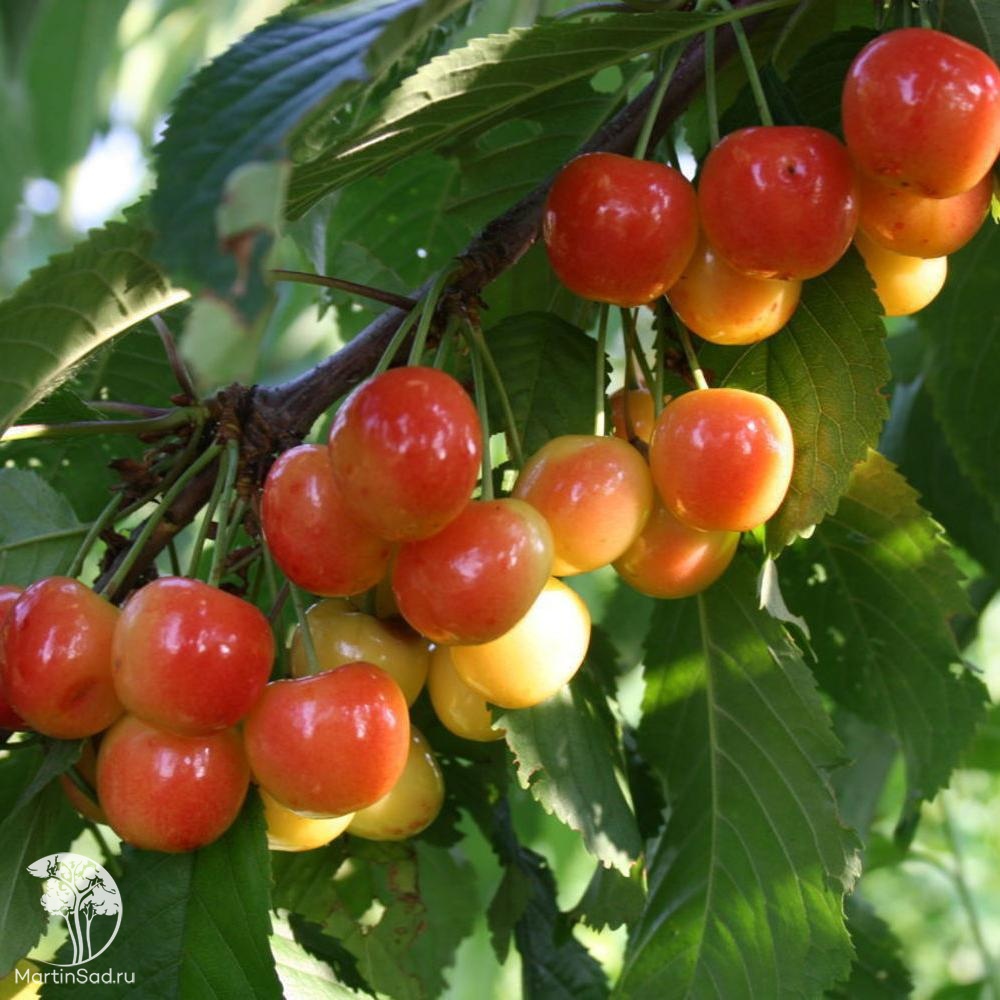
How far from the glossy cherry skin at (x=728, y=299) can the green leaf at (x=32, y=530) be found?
2.06 ft

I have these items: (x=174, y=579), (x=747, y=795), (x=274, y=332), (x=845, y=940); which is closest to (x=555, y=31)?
(x=174, y=579)

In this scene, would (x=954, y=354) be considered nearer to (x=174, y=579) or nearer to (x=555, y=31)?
(x=555, y=31)

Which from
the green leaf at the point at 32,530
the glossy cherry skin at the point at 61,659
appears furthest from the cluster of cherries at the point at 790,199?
the green leaf at the point at 32,530

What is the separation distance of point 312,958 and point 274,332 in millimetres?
1238

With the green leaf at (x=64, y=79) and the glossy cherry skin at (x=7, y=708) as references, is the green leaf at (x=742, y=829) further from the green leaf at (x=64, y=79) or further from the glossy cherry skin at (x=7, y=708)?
the green leaf at (x=64, y=79)

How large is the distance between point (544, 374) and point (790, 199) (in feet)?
1.09

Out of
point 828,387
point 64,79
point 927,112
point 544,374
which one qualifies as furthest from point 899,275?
point 64,79

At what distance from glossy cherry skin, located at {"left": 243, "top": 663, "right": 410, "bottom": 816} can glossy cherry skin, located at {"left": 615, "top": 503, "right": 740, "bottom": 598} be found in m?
0.23

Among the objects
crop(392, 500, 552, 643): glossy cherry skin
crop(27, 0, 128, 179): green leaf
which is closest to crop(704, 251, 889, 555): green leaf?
crop(392, 500, 552, 643): glossy cherry skin

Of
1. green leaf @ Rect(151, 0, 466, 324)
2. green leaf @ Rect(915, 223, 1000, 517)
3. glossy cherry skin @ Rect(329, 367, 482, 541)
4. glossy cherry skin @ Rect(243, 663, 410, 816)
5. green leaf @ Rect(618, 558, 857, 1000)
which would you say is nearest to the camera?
green leaf @ Rect(151, 0, 466, 324)

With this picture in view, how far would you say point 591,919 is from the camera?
1192 mm

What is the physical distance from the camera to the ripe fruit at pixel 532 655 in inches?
36.4

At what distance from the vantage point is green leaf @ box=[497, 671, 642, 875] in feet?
3.35

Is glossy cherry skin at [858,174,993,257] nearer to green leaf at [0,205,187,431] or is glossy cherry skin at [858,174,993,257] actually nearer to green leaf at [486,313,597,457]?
green leaf at [486,313,597,457]
